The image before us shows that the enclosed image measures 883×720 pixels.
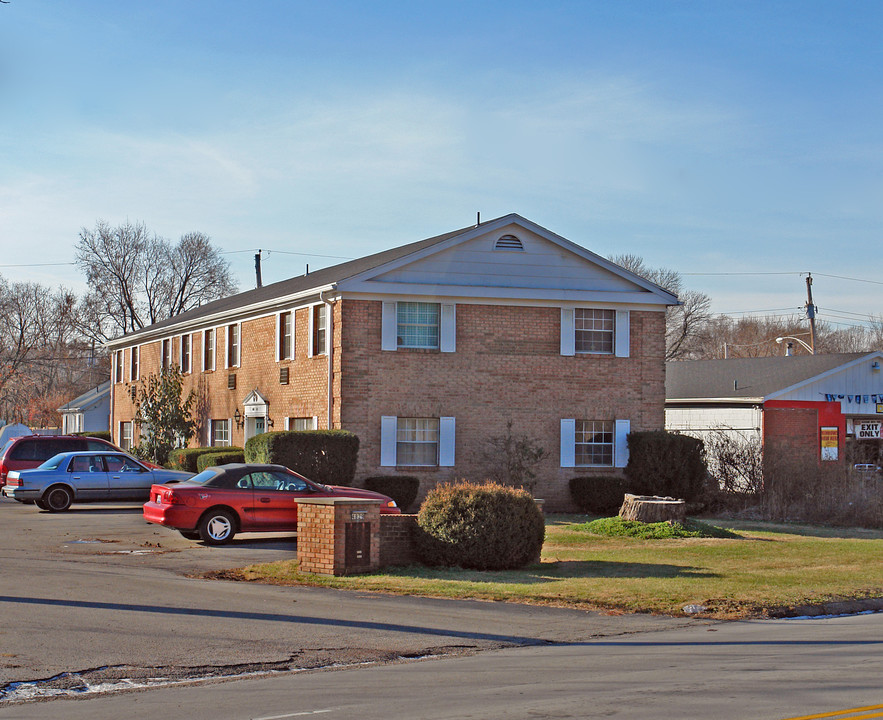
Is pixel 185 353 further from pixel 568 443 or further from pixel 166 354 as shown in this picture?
pixel 568 443

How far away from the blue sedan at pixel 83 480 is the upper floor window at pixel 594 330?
11242 mm

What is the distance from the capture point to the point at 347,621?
1153 centimetres

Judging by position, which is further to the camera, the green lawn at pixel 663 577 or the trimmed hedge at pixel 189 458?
the trimmed hedge at pixel 189 458

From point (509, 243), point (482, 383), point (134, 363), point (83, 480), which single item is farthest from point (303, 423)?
point (134, 363)

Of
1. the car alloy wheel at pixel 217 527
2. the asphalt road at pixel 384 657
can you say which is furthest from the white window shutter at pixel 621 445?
the asphalt road at pixel 384 657

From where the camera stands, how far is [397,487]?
26.6 meters

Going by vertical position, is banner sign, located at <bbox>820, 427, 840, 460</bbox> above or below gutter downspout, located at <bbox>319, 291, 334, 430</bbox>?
below

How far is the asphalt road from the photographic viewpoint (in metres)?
7.79

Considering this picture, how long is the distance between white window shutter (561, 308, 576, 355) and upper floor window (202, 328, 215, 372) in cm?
1390

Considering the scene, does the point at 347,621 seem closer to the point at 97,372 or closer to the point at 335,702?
the point at 335,702

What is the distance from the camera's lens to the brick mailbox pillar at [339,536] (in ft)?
48.3

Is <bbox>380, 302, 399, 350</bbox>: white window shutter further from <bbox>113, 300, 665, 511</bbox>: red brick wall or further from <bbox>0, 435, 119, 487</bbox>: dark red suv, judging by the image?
<bbox>0, 435, 119, 487</bbox>: dark red suv

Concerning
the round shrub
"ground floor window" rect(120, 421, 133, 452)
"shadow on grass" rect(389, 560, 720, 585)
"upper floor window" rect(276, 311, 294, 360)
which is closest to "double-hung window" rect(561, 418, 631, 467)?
"upper floor window" rect(276, 311, 294, 360)

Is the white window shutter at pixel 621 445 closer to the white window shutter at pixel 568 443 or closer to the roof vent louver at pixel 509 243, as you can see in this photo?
the white window shutter at pixel 568 443
